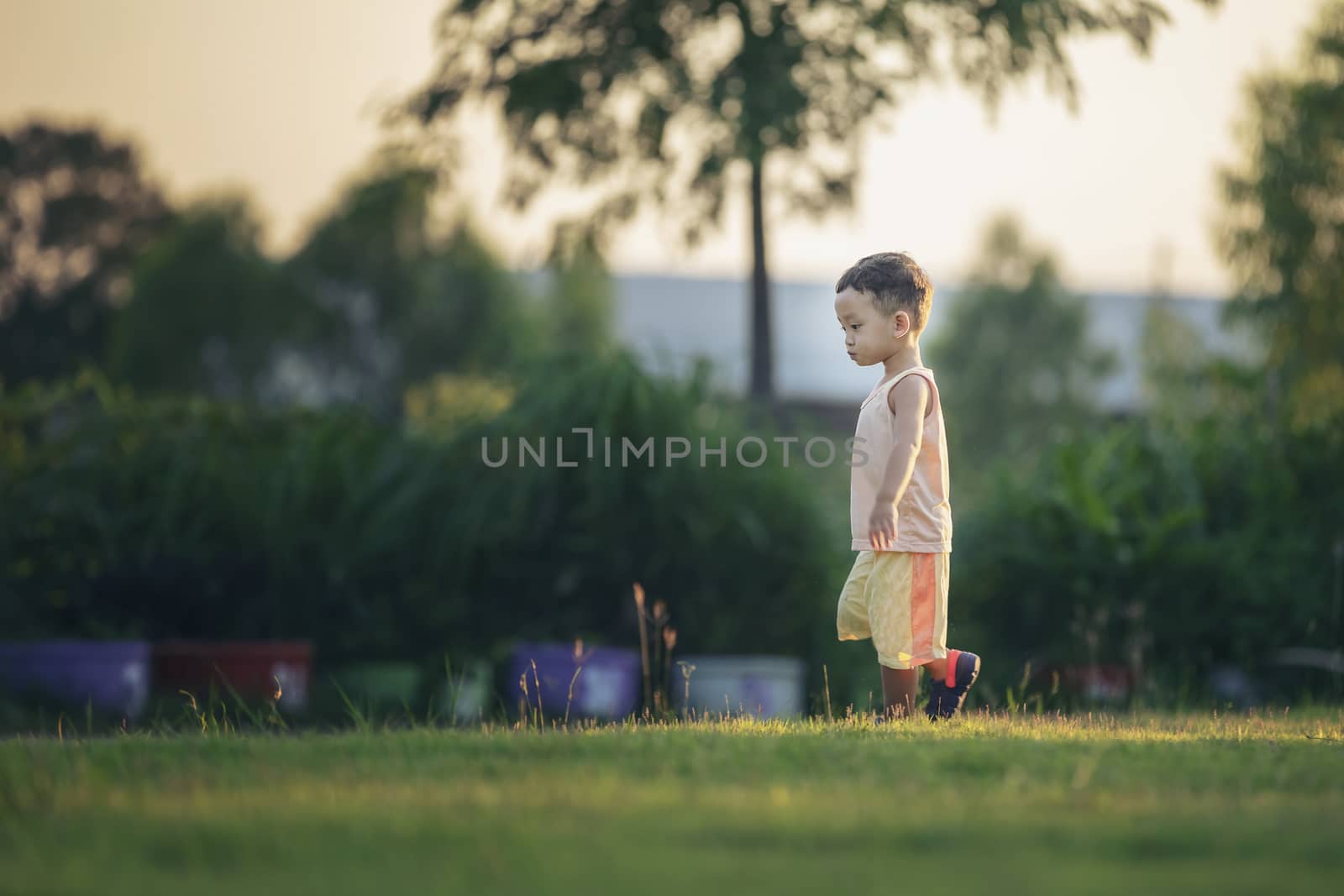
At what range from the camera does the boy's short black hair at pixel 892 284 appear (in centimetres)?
532

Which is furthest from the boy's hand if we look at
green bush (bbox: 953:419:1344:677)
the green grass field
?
green bush (bbox: 953:419:1344:677)

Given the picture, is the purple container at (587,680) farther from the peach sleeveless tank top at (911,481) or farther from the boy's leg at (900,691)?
the peach sleeveless tank top at (911,481)

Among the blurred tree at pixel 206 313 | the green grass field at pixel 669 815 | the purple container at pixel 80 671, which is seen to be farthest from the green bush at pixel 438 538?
the blurred tree at pixel 206 313

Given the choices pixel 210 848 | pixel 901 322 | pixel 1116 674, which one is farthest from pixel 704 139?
pixel 210 848

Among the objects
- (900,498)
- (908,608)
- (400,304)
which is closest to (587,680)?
(908,608)

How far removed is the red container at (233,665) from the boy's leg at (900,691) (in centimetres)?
636

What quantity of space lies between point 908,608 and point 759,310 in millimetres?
11589

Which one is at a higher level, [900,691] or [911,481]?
[911,481]

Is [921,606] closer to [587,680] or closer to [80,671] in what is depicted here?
[587,680]

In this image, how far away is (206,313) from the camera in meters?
43.6

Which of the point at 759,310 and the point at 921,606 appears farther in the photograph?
the point at 759,310

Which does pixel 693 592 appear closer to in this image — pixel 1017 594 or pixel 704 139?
pixel 1017 594

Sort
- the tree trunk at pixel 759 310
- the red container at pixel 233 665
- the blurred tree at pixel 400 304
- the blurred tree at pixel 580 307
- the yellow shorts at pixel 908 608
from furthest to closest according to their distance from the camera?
the blurred tree at pixel 580 307 < the blurred tree at pixel 400 304 < the tree trunk at pixel 759 310 < the red container at pixel 233 665 < the yellow shorts at pixel 908 608

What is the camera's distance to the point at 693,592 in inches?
452
